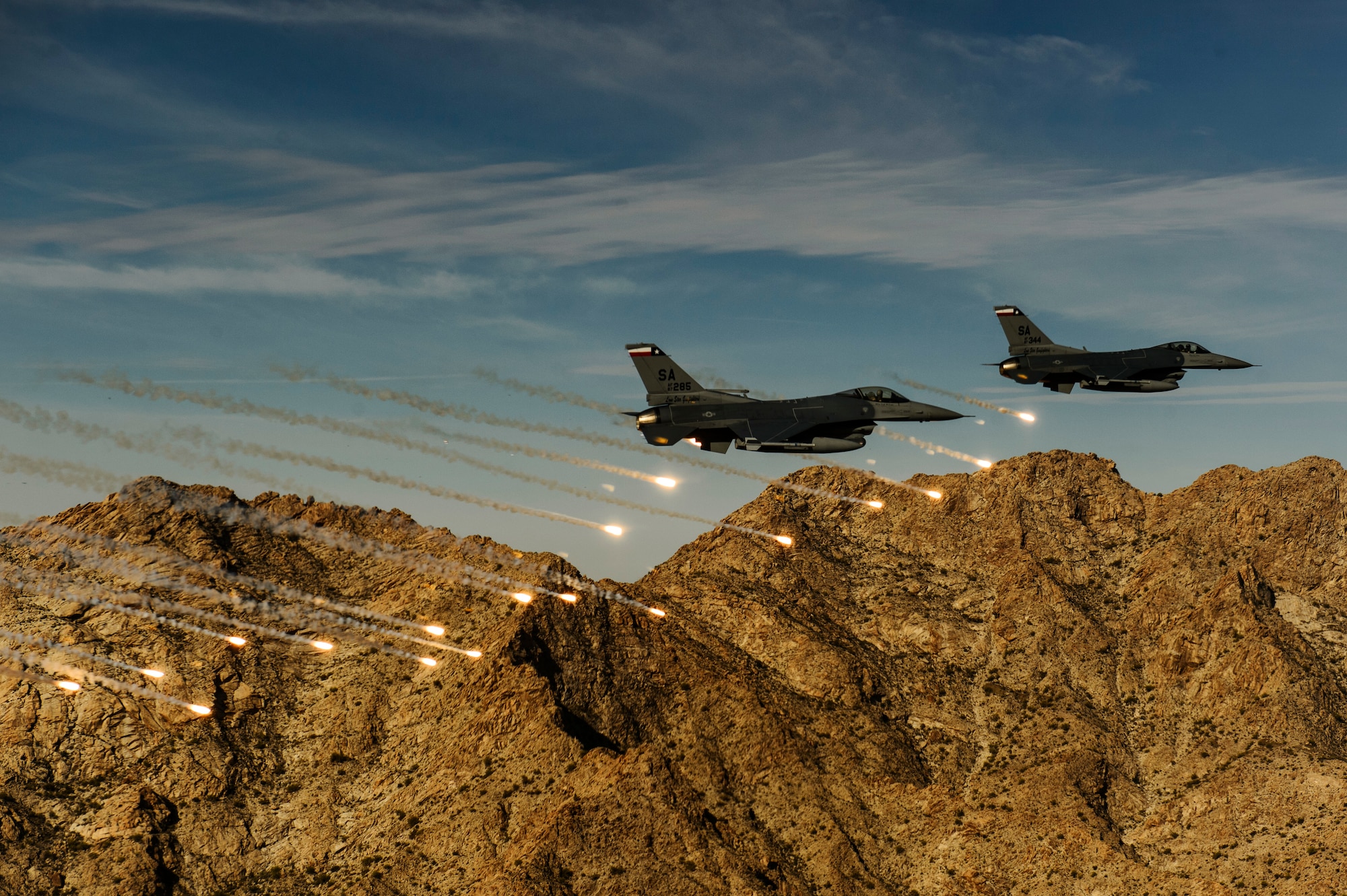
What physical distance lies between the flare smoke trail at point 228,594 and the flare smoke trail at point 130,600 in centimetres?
Result: 232

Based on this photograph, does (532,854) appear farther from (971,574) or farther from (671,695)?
(971,574)

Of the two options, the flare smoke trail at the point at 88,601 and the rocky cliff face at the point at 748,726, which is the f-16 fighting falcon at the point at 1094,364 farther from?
the flare smoke trail at the point at 88,601

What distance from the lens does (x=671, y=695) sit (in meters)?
163

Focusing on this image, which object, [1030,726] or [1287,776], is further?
[1030,726]

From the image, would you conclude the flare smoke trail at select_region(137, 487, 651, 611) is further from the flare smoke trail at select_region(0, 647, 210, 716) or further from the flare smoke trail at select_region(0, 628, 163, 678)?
the flare smoke trail at select_region(0, 647, 210, 716)

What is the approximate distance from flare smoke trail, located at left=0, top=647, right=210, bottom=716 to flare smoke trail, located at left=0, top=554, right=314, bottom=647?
1129cm

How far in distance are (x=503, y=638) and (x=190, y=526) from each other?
→ 56.6 m

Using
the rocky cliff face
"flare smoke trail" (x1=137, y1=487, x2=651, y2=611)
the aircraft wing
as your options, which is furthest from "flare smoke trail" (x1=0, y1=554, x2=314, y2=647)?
the aircraft wing

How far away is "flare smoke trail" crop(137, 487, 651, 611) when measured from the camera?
584ft

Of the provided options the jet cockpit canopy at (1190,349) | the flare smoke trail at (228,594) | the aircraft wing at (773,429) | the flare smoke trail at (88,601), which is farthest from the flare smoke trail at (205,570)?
the jet cockpit canopy at (1190,349)

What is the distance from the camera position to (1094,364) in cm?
12600

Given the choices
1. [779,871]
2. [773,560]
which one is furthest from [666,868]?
[773,560]

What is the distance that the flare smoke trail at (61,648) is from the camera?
149m

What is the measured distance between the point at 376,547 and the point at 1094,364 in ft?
396
